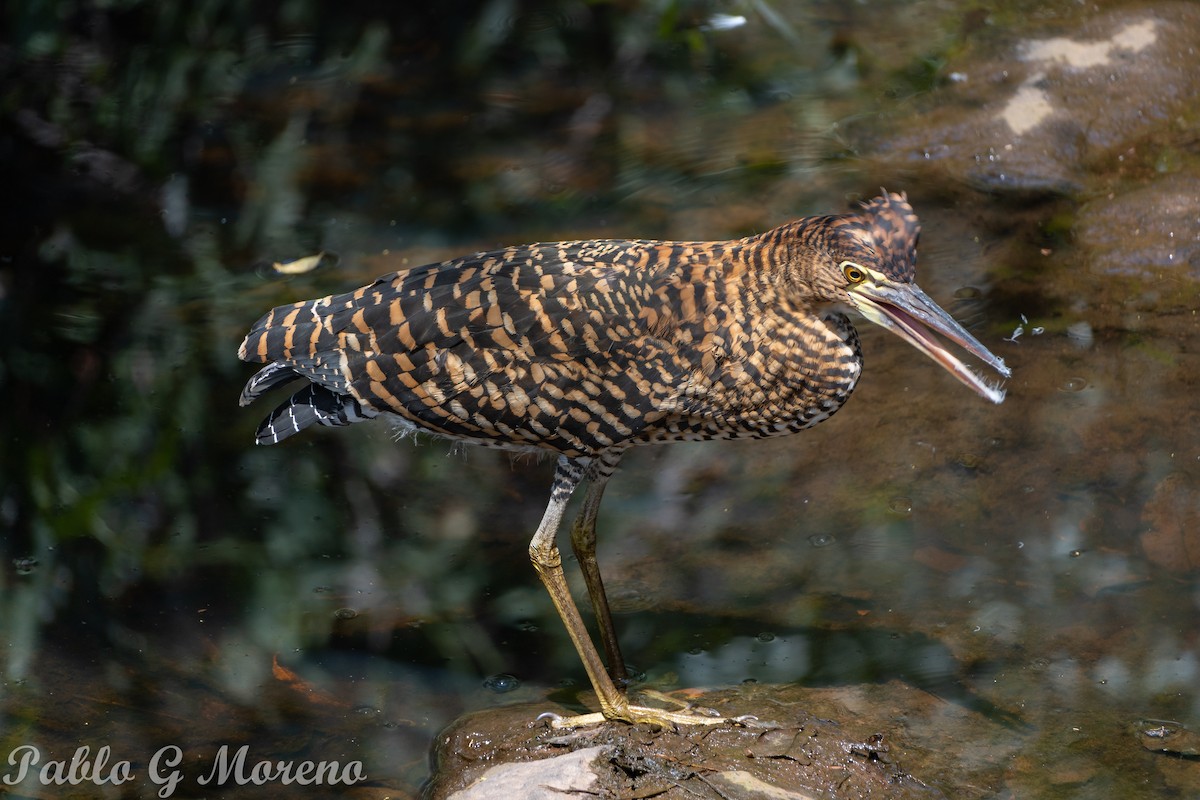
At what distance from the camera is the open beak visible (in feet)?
13.9

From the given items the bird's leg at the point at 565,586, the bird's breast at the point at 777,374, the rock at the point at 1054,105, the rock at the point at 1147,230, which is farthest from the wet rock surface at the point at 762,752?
the rock at the point at 1054,105

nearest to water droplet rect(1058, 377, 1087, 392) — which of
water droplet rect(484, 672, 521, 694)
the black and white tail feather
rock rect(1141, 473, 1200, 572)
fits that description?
rock rect(1141, 473, 1200, 572)

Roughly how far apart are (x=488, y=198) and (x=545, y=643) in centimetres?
341

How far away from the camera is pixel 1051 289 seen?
21.9 ft

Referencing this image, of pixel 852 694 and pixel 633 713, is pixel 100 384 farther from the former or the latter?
pixel 852 694

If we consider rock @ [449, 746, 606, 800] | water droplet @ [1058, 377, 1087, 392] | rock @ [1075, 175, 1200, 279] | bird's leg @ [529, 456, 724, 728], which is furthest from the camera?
rock @ [1075, 175, 1200, 279]

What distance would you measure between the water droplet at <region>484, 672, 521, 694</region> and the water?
0.01 metres

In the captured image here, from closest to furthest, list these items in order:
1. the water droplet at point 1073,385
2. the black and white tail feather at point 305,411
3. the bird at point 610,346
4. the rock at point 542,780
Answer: the rock at point 542,780 < the bird at point 610,346 < the black and white tail feather at point 305,411 < the water droplet at point 1073,385

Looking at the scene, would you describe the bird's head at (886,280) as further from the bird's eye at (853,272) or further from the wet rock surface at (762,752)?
the wet rock surface at (762,752)

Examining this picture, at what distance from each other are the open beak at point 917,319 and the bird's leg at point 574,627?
1.21m

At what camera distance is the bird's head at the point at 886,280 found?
4.30m

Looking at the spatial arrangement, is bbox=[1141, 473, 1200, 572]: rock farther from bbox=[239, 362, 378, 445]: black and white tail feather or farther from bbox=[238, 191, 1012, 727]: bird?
bbox=[239, 362, 378, 445]: black and white tail feather

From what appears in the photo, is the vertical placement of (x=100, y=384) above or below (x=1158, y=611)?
below

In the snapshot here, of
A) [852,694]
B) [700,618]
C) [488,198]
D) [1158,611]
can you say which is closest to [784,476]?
[700,618]
